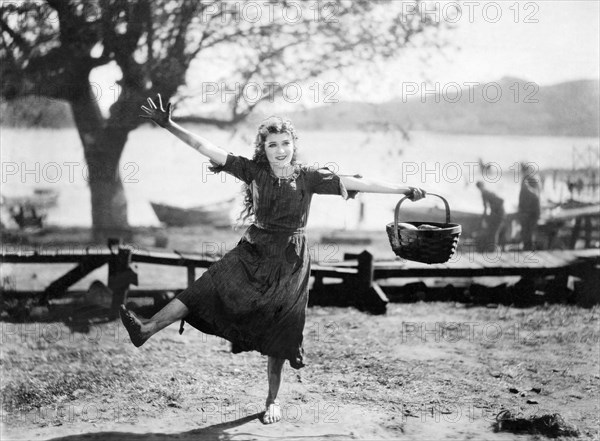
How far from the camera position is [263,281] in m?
4.09

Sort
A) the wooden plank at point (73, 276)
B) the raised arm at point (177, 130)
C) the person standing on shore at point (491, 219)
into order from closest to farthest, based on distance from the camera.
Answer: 1. the raised arm at point (177, 130)
2. the wooden plank at point (73, 276)
3. the person standing on shore at point (491, 219)

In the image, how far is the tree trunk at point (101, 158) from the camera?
880cm

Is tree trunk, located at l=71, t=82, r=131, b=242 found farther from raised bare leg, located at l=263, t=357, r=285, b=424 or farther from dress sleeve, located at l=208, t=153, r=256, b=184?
raised bare leg, located at l=263, t=357, r=285, b=424

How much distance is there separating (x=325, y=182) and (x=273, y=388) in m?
1.47

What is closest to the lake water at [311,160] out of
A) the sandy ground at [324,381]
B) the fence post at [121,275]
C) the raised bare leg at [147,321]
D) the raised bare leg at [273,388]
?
the fence post at [121,275]

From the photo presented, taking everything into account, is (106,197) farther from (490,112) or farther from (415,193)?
(415,193)

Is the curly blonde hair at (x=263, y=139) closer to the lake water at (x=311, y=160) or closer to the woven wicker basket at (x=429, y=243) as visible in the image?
the woven wicker basket at (x=429, y=243)

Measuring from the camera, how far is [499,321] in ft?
22.9

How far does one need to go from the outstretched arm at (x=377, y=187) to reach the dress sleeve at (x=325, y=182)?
0.13 ft

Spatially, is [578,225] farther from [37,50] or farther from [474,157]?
[37,50]

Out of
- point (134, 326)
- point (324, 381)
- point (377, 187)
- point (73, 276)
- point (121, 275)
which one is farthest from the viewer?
point (73, 276)

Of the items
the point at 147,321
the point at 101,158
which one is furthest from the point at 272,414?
the point at 101,158

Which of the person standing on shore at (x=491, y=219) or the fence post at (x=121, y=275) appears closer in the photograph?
the fence post at (x=121, y=275)

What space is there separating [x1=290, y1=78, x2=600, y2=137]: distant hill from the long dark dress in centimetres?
440
